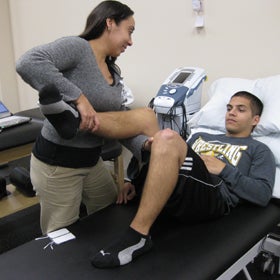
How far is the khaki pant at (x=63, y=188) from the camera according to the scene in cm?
147

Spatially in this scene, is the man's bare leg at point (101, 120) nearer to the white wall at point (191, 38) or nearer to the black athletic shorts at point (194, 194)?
the black athletic shorts at point (194, 194)

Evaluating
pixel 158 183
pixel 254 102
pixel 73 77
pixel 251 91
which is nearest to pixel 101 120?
pixel 73 77

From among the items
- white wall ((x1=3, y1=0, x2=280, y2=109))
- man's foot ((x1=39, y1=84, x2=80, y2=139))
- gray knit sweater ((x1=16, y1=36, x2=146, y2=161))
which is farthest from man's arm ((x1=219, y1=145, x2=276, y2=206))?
white wall ((x1=3, y1=0, x2=280, y2=109))

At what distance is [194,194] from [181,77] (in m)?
0.97

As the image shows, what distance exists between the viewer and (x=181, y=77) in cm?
217

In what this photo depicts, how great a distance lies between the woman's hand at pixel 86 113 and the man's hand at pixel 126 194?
0.46 metres

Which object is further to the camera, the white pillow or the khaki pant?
the white pillow

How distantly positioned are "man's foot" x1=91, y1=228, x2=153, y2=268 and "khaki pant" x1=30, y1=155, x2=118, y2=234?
0.36 m

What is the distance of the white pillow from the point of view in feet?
5.93

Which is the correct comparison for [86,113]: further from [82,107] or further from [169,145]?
[169,145]

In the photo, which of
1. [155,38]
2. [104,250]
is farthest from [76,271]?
[155,38]

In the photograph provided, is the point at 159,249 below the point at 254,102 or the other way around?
below

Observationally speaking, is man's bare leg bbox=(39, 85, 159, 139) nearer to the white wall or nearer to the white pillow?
the white pillow

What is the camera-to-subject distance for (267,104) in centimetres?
189
